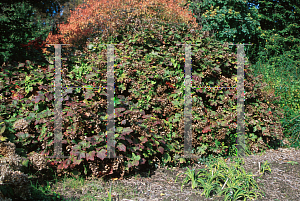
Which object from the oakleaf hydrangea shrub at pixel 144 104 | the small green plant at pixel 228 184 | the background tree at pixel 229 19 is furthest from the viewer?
the background tree at pixel 229 19

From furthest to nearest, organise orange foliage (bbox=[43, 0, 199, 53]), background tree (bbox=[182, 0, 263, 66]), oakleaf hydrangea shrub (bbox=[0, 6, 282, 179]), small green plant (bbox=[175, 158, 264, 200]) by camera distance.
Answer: background tree (bbox=[182, 0, 263, 66]) < orange foliage (bbox=[43, 0, 199, 53]) < oakleaf hydrangea shrub (bbox=[0, 6, 282, 179]) < small green plant (bbox=[175, 158, 264, 200])

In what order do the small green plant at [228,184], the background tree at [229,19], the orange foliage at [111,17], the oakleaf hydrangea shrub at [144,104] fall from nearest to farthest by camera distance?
1. the small green plant at [228,184]
2. the oakleaf hydrangea shrub at [144,104]
3. the orange foliage at [111,17]
4. the background tree at [229,19]

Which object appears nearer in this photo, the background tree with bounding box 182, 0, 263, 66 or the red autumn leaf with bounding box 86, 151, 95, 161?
the red autumn leaf with bounding box 86, 151, 95, 161

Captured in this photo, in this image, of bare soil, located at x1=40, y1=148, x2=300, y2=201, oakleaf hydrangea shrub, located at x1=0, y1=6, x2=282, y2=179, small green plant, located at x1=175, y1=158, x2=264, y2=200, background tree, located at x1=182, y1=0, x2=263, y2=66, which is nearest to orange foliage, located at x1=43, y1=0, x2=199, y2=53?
oakleaf hydrangea shrub, located at x1=0, y1=6, x2=282, y2=179

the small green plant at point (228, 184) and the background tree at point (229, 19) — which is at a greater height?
the background tree at point (229, 19)

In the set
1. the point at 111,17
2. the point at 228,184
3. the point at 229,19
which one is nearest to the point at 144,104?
the point at 228,184

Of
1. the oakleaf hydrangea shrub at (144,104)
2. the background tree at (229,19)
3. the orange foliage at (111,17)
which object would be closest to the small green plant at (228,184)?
the oakleaf hydrangea shrub at (144,104)

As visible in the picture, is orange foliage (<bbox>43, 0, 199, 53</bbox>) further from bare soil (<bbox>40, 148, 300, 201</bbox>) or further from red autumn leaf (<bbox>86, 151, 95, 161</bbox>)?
bare soil (<bbox>40, 148, 300, 201</bbox>)

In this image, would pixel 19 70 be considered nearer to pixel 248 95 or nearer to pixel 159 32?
pixel 159 32

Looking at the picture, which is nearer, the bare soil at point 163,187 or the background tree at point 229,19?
the bare soil at point 163,187

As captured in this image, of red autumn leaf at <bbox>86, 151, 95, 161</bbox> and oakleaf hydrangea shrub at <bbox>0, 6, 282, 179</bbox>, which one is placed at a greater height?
oakleaf hydrangea shrub at <bbox>0, 6, 282, 179</bbox>

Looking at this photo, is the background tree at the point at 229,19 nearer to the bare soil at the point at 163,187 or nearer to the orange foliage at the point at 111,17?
the orange foliage at the point at 111,17

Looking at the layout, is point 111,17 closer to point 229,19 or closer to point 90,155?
point 90,155

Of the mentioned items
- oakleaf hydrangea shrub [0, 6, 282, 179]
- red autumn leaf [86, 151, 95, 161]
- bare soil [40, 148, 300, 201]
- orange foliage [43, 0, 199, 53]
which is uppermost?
orange foliage [43, 0, 199, 53]
